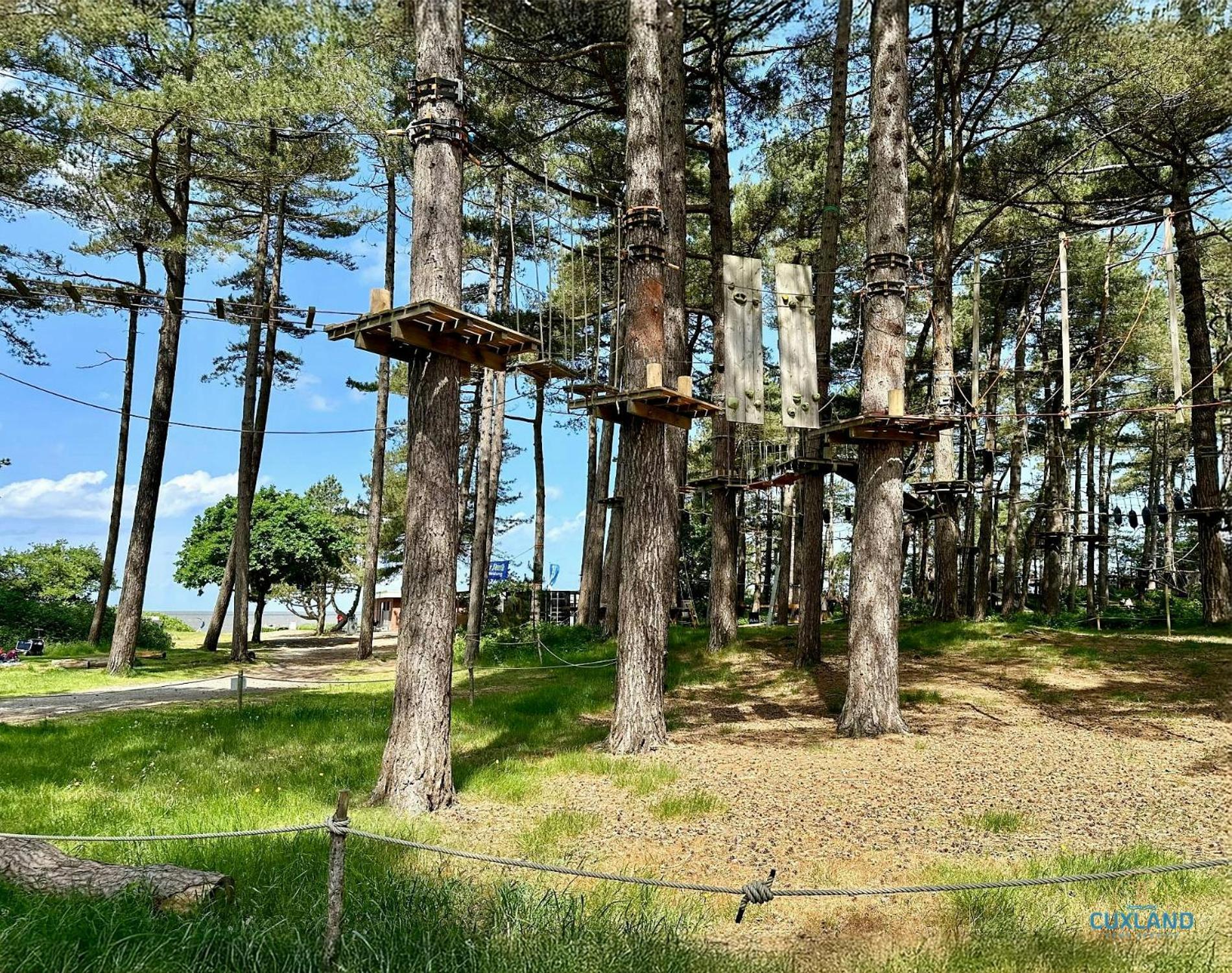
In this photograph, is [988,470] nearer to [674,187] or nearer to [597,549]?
[597,549]

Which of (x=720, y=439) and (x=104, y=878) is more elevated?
(x=720, y=439)

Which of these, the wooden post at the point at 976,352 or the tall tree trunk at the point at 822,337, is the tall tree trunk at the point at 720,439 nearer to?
the tall tree trunk at the point at 822,337

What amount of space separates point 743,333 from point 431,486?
434cm

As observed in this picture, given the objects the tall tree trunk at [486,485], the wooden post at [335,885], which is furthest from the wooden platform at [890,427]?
the tall tree trunk at [486,485]

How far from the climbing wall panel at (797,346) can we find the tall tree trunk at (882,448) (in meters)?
0.59

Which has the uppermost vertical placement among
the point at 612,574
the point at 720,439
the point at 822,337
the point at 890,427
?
the point at 822,337

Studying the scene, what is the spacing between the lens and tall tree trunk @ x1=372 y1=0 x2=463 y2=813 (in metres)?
6.33

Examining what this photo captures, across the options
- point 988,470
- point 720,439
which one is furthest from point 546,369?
point 988,470

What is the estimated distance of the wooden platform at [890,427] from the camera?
8344 mm

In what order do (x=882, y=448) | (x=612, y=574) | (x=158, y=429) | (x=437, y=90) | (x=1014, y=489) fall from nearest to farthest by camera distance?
(x=437, y=90), (x=882, y=448), (x=158, y=429), (x=612, y=574), (x=1014, y=489)

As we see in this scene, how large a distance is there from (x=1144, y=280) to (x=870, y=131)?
16038mm

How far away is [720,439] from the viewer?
13.7 meters

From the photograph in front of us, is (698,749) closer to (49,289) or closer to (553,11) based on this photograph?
(553,11)

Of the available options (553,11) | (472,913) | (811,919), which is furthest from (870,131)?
(472,913)
